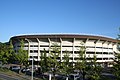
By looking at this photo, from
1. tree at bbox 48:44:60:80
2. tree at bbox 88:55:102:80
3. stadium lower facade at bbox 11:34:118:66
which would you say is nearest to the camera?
tree at bbox 88:55:102:80

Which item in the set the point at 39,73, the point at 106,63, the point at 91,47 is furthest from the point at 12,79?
the point at 106,63

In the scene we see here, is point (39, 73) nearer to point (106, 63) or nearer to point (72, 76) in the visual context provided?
point (72, 76)

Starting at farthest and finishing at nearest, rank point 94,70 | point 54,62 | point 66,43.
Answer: point 66,43 → point 54,62 → point 94,70

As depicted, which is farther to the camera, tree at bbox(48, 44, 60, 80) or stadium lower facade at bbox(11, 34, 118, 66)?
stadium lower facade at bbox(11, 34, 118, 66)

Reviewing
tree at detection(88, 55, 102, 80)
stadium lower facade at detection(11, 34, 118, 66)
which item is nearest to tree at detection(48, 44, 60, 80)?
tree at detection(88, 55, 102, 80)

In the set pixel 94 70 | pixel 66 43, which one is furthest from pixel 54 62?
pixel 66 43

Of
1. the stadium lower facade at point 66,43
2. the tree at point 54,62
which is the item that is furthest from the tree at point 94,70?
the stadium lower facade at point 66,43

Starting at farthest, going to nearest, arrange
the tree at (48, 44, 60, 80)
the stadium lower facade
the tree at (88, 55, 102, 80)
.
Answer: the stadium lower facade → the tree at (48, 44, 60, 80) → the tree at (88, 55, 102, 80)

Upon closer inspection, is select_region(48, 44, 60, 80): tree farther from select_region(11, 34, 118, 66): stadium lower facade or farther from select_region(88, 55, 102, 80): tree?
select_region(11, 34, 118, 66): stadium lower facade

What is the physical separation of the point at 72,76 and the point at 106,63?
48292 millimetres

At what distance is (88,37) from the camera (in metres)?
88.7

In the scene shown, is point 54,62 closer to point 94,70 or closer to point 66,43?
point 94,70

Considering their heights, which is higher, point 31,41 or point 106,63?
point 31,41

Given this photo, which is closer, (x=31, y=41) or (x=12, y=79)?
(x=12, y=79)
